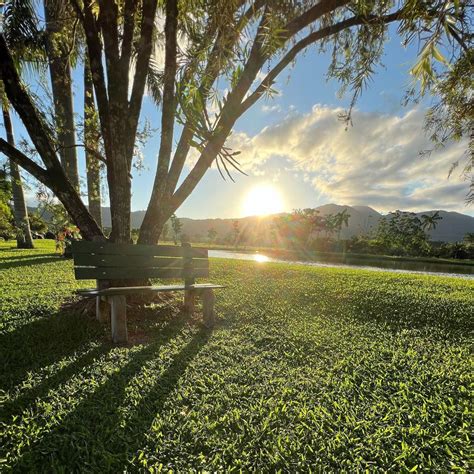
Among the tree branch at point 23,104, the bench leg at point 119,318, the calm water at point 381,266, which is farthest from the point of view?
the calm water at point 381,266

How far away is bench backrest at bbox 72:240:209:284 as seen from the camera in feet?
11.3

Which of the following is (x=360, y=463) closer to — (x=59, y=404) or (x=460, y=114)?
(x=59, y=404)

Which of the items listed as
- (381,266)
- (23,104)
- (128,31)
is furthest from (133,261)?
(381,266)

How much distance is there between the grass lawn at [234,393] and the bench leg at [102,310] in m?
0.21

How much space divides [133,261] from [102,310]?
33.4 inches

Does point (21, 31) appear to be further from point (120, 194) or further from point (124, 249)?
point (124, 249)

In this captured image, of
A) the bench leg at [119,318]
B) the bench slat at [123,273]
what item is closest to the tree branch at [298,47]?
the bench slat at [123,273]

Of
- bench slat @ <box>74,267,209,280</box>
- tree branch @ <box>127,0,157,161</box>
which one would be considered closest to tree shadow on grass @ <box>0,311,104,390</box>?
bench slat @ <box>74,267,209,280</box>

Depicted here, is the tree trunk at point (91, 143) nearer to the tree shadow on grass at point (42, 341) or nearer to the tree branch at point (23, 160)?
the tree branch at point (23, 160)

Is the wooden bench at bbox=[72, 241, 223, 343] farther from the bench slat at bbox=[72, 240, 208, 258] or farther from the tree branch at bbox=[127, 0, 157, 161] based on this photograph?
the tree branch at bbox=[127, 0, 157, 161]

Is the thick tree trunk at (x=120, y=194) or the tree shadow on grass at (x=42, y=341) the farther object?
the thick tree trunk at (x=120, y=194)

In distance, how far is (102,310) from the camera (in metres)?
3.95

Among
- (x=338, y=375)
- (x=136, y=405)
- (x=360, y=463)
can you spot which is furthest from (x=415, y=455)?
(x=136, y=405)

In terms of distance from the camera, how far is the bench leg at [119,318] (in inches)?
132
